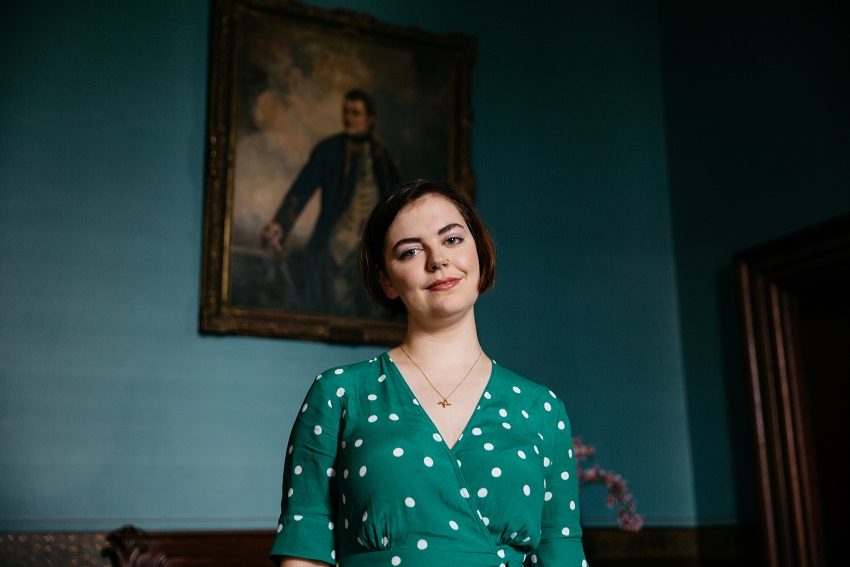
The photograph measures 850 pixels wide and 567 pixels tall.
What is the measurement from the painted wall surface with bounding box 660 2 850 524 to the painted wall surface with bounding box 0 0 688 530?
0.16m

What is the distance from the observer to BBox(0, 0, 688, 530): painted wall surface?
13.0 feet

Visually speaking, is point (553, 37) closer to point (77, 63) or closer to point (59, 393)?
point (77, 63)

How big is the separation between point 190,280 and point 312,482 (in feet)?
9.25

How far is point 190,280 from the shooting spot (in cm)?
428

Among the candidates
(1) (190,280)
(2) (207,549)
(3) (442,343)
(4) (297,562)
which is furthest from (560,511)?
(1) (190,280)

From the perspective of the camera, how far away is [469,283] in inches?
68.0

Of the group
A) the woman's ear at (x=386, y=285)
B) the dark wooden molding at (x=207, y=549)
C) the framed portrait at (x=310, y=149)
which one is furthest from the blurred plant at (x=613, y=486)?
the woman's ear at (x=386, y=285)

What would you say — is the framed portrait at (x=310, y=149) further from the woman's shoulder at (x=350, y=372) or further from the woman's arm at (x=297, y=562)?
the woman's arm at (x=297, y=562)

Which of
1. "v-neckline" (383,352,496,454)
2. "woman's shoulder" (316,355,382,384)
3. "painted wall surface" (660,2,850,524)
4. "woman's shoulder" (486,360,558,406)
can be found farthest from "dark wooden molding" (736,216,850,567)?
"woman's shoulder" (316,355,382,384)

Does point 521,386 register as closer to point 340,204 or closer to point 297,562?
point 297,562

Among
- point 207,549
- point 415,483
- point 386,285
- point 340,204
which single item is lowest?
point 207,549

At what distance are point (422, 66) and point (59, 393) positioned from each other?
2.38 m

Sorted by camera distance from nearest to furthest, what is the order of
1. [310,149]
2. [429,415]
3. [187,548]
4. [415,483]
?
[415,483] → [429,415] → [187,548] → [310,149]

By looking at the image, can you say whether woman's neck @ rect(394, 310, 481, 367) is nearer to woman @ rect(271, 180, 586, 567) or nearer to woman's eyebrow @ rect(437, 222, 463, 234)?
woman @ rect(271, 180, 586, 567)
